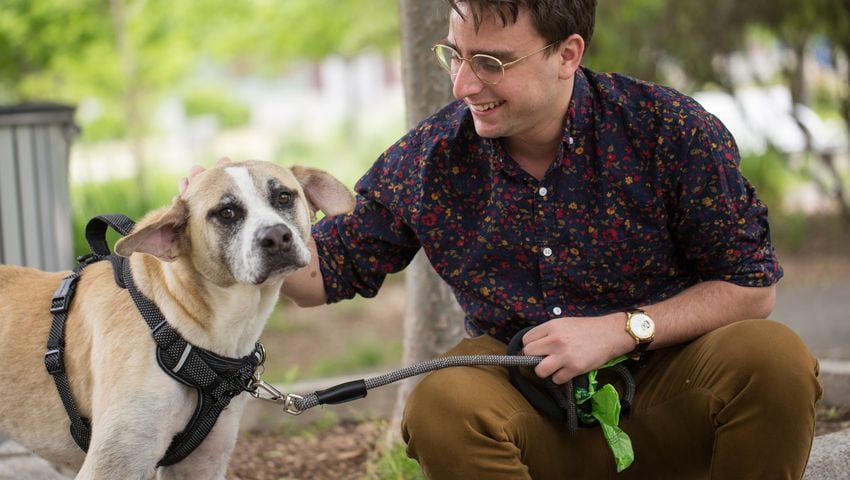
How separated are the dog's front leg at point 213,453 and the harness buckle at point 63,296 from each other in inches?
22.9

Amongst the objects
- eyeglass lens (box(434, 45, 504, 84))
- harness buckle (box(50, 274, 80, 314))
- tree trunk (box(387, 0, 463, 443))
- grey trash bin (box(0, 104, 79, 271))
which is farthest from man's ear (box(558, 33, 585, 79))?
grey trash bin (box(0, 104, 79, 271))

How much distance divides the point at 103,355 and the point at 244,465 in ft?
4.15

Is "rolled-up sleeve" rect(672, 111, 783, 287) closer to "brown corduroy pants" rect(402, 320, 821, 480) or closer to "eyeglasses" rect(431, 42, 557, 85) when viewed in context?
"brown corduroy pants" rect(402, 320, 821, 480)

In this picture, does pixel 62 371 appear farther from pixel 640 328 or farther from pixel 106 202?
pixel 106 202

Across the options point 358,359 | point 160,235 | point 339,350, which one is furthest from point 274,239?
point 339,350

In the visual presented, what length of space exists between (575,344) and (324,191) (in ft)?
3.06

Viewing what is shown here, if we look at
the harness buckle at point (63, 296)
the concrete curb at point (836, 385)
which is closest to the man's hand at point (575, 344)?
the harness buckle at point (63, 296)

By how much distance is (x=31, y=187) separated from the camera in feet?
17.1

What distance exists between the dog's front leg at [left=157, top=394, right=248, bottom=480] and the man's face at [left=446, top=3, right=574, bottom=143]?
44.7 inches

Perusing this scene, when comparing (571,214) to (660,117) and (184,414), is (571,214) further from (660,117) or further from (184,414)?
(184,414)

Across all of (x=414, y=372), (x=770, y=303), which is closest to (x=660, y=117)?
(x=770, y=303)

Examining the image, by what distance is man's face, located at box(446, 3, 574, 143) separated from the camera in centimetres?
279

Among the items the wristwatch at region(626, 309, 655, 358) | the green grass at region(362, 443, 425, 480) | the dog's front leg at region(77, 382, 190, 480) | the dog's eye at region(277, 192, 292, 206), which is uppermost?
the dog's eye at region(277, 192, 292, 206)

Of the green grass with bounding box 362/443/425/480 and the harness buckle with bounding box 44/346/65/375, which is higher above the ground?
the harness buckle with bounding box 44/346/65/375
